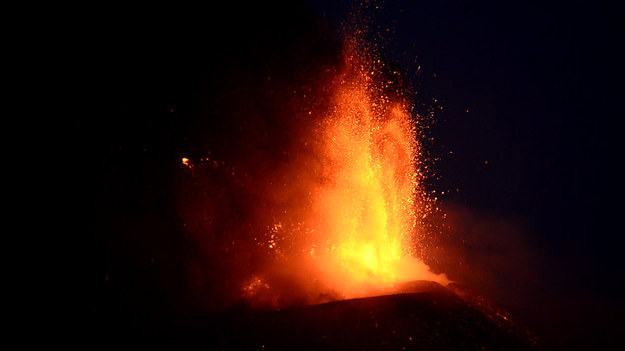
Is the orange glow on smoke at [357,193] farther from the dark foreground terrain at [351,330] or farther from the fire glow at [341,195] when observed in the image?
the dark foreground terrain at [351,330]

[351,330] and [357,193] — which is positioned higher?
[357,193]

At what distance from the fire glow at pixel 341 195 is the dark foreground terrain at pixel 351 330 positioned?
138 inches

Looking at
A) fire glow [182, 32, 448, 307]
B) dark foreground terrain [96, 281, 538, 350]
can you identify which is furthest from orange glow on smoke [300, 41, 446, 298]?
dark foreground terrain [96, 281, 538, 350]

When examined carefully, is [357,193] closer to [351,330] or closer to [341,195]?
[341,195]

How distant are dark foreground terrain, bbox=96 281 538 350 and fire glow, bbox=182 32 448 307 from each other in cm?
351

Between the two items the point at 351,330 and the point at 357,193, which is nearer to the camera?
the point at 351,330

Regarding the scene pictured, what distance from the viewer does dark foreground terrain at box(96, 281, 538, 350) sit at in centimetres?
345

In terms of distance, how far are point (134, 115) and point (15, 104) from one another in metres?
2.55

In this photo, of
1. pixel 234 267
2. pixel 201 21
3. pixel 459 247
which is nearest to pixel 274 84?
pixel 201 21

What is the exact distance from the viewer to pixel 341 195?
1005 cm

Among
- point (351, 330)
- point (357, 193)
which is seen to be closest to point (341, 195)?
point (357, 193)

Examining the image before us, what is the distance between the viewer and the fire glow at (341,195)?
8.70 metres

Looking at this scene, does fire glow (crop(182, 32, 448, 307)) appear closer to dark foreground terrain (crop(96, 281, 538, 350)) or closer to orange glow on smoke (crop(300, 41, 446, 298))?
orange glow on smoke (crop(300, 41, 446, 298))

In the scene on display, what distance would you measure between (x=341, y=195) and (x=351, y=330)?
6.50 m
